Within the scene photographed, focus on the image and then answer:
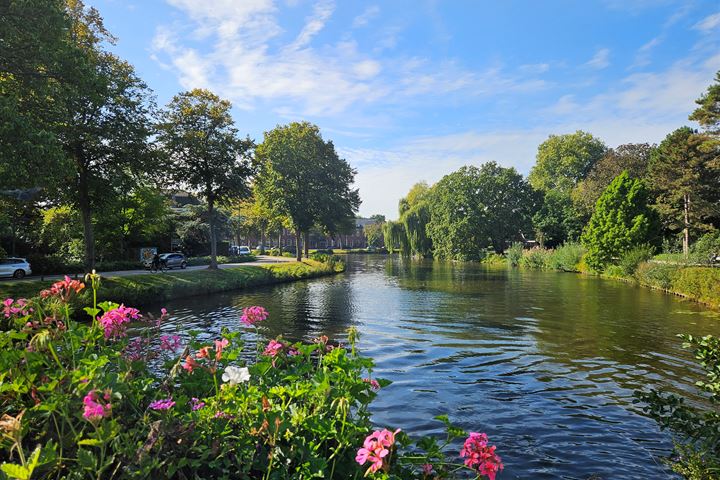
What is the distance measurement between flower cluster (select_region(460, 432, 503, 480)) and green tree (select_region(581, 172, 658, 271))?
38.2 metres

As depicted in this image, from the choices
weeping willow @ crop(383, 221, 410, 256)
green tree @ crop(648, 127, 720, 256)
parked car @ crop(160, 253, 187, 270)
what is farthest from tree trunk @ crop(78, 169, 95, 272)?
weeping willow @ crop(383, 221, 410, 256)

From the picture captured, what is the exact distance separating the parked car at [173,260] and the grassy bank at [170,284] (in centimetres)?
545

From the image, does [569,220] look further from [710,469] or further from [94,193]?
[710,469]

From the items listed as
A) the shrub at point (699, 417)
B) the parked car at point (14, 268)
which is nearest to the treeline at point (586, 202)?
the shrub at point (699, 417)

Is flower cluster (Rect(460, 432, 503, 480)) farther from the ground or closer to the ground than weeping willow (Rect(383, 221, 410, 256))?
closer to the ground

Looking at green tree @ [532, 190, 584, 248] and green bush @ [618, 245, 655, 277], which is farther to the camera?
green tree @ [532, 190, 584, 248]

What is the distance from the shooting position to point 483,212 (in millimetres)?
63094

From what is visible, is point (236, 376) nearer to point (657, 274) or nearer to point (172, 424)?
point (172, 424)

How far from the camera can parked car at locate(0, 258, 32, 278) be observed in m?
23.3

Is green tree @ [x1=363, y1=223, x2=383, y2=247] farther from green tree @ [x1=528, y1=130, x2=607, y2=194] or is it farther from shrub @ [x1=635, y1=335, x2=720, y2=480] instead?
shrub @ [x1=635, y1=335, x2=720, y2=480]

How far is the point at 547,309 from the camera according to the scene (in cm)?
1936

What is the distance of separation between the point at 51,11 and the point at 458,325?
17.7m

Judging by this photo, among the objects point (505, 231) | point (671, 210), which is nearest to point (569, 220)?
point (505, 231)

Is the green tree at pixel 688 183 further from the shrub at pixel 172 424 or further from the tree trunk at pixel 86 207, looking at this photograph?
the tree trunk at pixel 86 207
